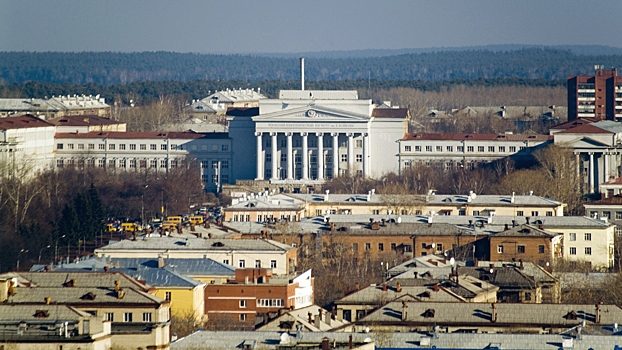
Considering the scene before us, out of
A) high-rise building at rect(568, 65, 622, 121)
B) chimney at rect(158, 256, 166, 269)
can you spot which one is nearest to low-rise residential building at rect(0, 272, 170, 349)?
chimney at rect(158, 256, 166, 269)

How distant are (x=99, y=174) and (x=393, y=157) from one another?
53.2 feet

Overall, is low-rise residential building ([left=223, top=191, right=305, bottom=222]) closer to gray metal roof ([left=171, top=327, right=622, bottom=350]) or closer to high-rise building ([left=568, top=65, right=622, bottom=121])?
gray metal roof ([left=171, top=327, right=622, bottom=350])

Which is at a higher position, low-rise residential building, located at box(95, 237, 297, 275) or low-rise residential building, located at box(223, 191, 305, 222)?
low-rise residential building, located at box(223, 191, 305, 222)

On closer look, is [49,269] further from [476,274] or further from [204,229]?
[204,229]

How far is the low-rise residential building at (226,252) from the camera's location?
208ft

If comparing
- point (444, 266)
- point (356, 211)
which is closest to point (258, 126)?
point (356, 211)

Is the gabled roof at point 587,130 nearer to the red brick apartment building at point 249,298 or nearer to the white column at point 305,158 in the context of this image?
the white column at point 305,158

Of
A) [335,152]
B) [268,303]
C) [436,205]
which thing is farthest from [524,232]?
[335,152]

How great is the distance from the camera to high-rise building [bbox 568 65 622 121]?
155 metres

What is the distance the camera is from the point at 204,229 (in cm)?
7169

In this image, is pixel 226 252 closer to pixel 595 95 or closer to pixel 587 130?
pixel 587 130

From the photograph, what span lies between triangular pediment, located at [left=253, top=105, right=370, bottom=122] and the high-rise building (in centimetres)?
4318

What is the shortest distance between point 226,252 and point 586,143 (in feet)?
156

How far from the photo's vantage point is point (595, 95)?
6147 inches
